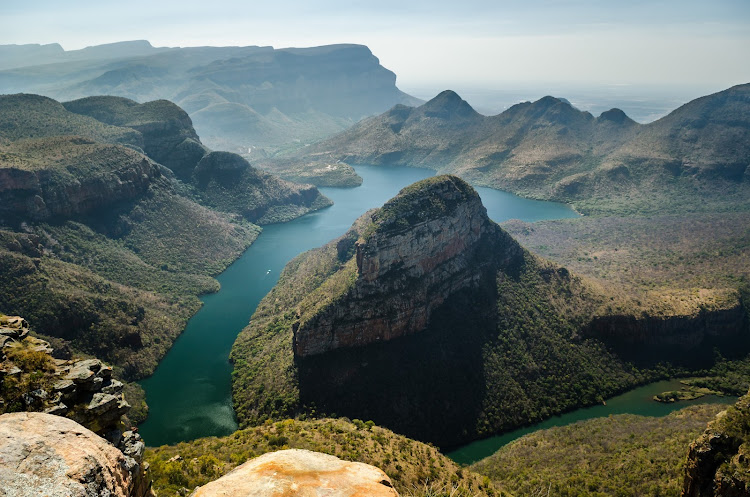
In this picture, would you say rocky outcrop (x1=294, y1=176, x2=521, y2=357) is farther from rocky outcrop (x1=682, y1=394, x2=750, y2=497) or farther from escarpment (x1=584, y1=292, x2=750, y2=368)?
rocky outcrop (x1=682, y1=394, x2=750, y2=497)

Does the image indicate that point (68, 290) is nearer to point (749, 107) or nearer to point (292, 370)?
point (292, 370)

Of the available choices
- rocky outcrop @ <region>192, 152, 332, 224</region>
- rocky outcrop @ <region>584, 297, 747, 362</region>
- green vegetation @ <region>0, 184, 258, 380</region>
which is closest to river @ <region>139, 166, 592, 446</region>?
green vegetation @ <region>0, 184, 258, 380</region>

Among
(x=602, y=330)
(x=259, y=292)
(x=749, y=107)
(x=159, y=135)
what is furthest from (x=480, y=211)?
(x=749, y=107)

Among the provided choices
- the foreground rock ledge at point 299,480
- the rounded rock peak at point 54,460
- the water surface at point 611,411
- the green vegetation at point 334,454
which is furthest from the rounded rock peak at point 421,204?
the rounded rock peak at point 54,460

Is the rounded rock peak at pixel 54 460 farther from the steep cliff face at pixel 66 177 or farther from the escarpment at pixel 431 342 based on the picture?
the steep cliff face at pixel 66 177

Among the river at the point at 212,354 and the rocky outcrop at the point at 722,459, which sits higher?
the rocky outcrop at the point at 722,459

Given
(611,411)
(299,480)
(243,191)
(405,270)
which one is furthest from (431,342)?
(243,191)
